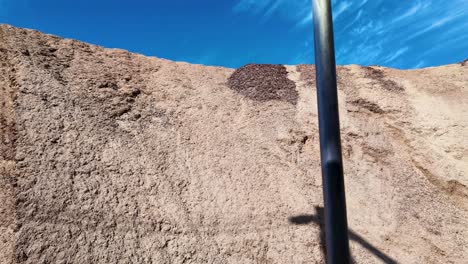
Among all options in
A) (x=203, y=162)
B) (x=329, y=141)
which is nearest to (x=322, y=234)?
(x=203, y=162)

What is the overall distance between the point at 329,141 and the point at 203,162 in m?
2.45

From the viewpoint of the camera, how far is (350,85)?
7.97 metres

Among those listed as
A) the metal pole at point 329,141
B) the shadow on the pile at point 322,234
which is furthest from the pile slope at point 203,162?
the metal pole at point 329,141

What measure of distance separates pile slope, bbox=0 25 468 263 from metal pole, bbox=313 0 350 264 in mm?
1558

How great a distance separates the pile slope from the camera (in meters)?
4.32

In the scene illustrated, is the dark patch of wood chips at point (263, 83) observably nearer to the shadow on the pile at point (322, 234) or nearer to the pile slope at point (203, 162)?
the pile slope at point (203, 162)

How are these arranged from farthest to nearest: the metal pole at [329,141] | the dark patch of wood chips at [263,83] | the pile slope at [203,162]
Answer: the dark patch of wood chips at [263,83]
the pile slope at [203,162]
the metal pole at [329,141]

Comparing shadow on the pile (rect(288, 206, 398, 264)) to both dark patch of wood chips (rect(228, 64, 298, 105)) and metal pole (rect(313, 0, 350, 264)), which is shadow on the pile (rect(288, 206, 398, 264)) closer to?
metal pole (rect(313, 0, 350, 264))

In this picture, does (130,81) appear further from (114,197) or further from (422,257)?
(422,257)

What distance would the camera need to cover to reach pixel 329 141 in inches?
138

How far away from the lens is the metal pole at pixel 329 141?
326cm

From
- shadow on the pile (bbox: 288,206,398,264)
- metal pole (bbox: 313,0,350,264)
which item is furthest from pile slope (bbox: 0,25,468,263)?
metal pole (bbox: 313,0,350,264)

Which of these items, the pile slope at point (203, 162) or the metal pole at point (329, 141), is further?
the pile slope at point (203, 162)

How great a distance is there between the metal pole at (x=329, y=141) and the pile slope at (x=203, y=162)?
156cm
